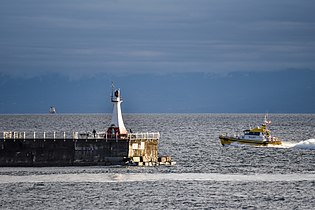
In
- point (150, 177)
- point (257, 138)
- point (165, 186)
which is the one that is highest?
point (257, 138)

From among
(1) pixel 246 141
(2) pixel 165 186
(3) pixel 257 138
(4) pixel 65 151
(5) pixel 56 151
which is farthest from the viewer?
(1) pixel 246 141

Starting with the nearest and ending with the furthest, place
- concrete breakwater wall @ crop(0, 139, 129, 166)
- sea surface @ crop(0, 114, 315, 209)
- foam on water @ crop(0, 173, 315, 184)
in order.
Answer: sea surface @ crop(0, 114, 315, 209), foam on water @ crop(0, 173, 315, 184), concrete breakwater wall @ crop(0, 139, 129, 166)

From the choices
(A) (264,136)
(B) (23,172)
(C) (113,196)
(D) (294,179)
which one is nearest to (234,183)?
(D) (294,179)

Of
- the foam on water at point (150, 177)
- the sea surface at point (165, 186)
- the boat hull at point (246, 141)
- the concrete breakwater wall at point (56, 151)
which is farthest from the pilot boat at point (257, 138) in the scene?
the concrete breakwater wall at point (56, 151)

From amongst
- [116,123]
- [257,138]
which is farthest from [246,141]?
[116,123]

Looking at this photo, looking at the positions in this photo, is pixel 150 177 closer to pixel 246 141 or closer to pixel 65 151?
pixel 65 151

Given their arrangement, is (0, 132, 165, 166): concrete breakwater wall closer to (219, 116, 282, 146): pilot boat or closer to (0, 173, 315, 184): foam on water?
(0, 173, 315, 184): foam on water

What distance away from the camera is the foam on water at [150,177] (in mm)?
78625

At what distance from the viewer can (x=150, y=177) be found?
3228 inches

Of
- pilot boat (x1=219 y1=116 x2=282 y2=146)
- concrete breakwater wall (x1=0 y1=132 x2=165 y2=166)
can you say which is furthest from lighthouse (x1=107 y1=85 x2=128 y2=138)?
pilot boat (x1=219 y1=116 x2=282 y2=146)

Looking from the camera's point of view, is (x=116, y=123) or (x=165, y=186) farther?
(x=116, y=123)

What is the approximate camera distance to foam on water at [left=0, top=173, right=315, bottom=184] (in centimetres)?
7862

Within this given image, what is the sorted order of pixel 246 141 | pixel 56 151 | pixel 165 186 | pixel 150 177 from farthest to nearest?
pixel 246 141, pixel 56 151, pixel 150 177, pixel 165 186

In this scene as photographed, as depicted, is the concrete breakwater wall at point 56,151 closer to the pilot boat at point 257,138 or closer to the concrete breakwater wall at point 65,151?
Result: the concrete breakwater wall at point 65,151
